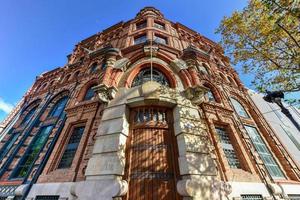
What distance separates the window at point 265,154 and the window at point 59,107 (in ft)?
48.9

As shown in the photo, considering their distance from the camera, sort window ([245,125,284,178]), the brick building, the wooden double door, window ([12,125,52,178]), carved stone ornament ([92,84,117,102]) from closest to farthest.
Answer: the wooden double door
the brick building
carved stone ornament ([92,84,117,102])
window ([245,125,284,178])
window ([12,125,52,178])

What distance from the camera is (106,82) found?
30.7ft

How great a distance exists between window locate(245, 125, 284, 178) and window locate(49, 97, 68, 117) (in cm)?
1491

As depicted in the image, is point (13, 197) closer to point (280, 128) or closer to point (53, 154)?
point (53, 154)

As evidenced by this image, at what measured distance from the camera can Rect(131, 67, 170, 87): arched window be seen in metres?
10.4

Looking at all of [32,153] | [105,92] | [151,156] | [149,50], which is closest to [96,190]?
[151,156]

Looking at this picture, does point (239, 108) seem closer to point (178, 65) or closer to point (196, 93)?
point (196, 93)

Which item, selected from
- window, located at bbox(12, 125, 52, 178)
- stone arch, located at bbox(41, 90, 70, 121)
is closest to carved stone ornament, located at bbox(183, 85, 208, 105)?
window, located at bbox(12, 125, 52, 178)

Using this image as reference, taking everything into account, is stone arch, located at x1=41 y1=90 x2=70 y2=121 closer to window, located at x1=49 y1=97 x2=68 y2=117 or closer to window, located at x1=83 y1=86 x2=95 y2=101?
window, located at x1=49 y1=97 x2=68 y2=117

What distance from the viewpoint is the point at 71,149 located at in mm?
9094

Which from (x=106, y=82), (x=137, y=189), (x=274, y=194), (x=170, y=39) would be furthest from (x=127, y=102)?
(x=170, y=39)

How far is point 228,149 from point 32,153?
1321 centimetres

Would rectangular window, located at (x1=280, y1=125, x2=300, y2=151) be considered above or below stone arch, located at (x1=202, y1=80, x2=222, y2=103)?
below

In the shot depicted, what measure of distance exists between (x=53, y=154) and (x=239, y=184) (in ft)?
33.0
